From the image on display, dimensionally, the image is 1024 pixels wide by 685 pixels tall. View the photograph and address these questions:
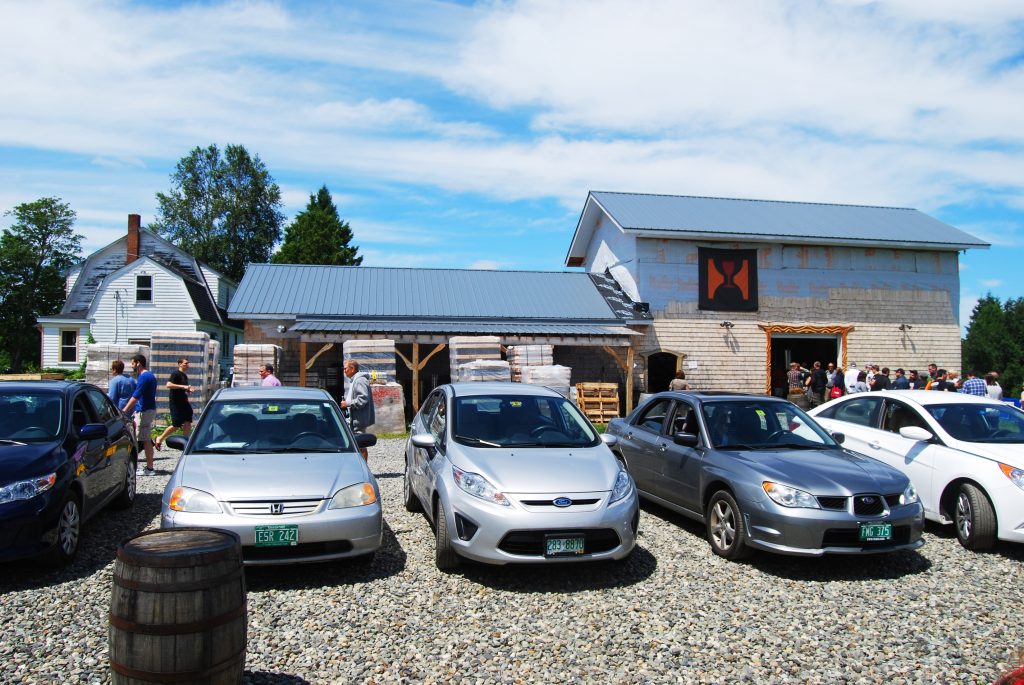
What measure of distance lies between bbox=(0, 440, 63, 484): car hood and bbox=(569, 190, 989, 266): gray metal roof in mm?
19914

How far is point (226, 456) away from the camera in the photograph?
20.4 feet

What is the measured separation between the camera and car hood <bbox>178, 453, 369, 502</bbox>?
18.2 feet

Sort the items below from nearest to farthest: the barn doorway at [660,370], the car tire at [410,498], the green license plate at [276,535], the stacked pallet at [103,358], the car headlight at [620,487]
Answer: the green license plate at [276,535] < the car headlight at [620,487] < the car tire at [410,498] < the stacked pallet at [103,358] < the barn doorway at [660,370]

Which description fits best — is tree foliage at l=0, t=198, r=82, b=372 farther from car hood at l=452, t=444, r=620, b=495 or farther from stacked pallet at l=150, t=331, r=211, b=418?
car hood at l=452, t=444, r=620, b=495

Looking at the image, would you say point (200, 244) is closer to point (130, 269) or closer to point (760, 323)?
point (130, 269)

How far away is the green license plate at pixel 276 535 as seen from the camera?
5.36 meters

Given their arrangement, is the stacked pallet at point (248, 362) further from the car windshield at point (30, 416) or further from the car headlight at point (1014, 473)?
the car headlight at point (1014, 473)

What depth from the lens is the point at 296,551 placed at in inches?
217

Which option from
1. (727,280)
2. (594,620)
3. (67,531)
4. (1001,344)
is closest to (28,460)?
(67,531)

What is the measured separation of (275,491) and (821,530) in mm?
4212

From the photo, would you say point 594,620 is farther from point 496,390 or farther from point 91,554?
point 91,554

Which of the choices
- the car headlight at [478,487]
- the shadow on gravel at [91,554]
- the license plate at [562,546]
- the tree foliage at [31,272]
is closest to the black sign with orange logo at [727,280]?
the shadow on gravel at [91,554]

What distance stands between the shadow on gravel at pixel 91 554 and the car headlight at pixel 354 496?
145cm

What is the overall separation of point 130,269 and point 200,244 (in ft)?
81.0
